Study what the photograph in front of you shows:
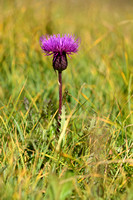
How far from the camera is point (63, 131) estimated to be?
1123 millimetres

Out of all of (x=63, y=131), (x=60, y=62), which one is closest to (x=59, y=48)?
(x=60, y=62)

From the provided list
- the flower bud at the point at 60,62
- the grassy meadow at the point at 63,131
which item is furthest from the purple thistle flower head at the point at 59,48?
the grassy meadow at the point at 63,131

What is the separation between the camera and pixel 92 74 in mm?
2336

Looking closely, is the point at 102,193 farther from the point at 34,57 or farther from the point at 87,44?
the point at 87,44

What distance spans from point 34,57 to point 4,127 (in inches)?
49.7

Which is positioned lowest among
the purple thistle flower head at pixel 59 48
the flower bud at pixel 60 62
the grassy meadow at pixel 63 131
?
the grassy meadow at pixel 63 131

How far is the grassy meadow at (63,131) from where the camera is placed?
104cm

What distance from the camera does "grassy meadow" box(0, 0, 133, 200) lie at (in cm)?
104

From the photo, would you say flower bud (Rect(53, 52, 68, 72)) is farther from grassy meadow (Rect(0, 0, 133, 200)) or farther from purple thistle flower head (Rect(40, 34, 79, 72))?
grassy meadow (Rect(0, 0, 133, 200))

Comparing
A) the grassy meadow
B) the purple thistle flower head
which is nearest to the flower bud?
the purple thistle flower head

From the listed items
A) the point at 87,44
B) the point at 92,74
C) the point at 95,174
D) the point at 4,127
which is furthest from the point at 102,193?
the point at 87,44

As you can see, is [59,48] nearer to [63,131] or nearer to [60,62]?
[60,62]

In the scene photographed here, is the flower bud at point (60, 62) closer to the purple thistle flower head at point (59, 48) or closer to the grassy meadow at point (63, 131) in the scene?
the purple thistle flower head at point (59, 48)

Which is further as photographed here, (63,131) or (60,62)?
(60,62)
